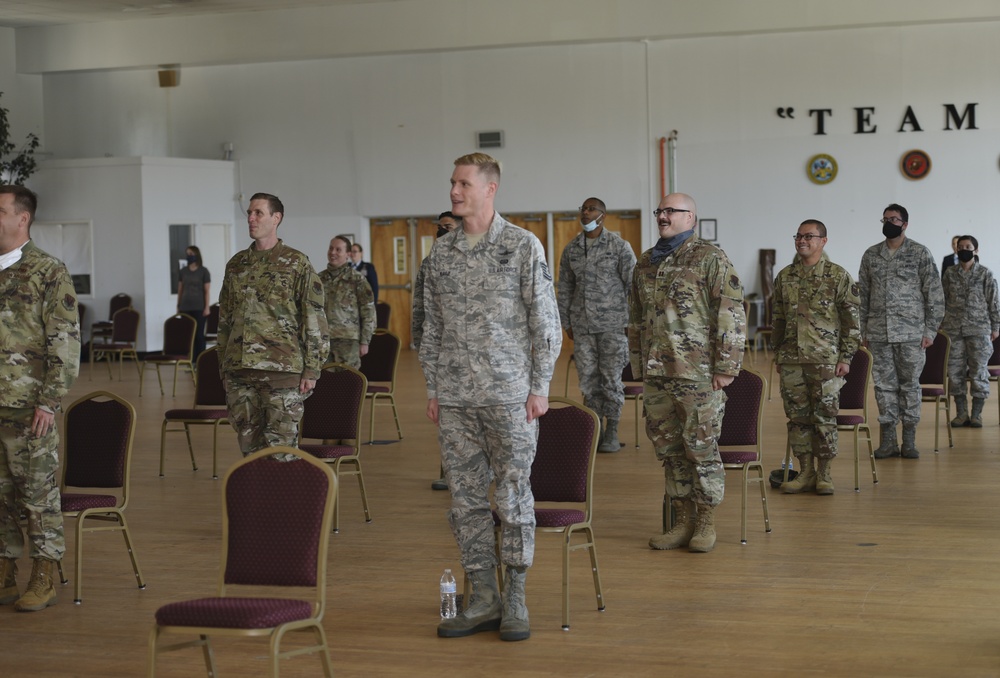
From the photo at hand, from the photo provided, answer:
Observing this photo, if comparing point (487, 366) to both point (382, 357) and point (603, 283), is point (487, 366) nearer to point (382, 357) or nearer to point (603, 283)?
point (603, 283)

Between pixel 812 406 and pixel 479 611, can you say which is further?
pixel 812 406

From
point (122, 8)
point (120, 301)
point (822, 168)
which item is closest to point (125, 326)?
point (120, 301)

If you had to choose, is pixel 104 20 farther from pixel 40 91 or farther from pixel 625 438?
pixel 625 438

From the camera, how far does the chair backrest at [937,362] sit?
27.8ft

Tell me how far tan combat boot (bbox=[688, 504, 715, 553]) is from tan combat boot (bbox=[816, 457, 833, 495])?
1.54m

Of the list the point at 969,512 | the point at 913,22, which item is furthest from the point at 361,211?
the point at 969,512

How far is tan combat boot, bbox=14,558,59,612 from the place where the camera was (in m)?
4.77

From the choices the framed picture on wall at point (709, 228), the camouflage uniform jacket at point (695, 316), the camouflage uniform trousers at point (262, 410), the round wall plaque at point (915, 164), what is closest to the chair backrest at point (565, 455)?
the camouflage uniform jacket at point (695, 316)

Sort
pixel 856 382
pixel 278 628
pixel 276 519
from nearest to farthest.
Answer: pixel 278 628 < pixel 276 519 < pixel 856 382

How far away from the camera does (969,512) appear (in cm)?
636

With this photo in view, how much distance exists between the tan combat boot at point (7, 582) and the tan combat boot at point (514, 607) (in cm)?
213

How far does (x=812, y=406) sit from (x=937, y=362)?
2110 mm

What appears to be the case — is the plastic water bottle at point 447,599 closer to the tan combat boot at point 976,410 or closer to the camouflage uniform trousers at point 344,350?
the camouflage uniform trousers at point 344,350

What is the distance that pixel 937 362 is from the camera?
852 centimetres
